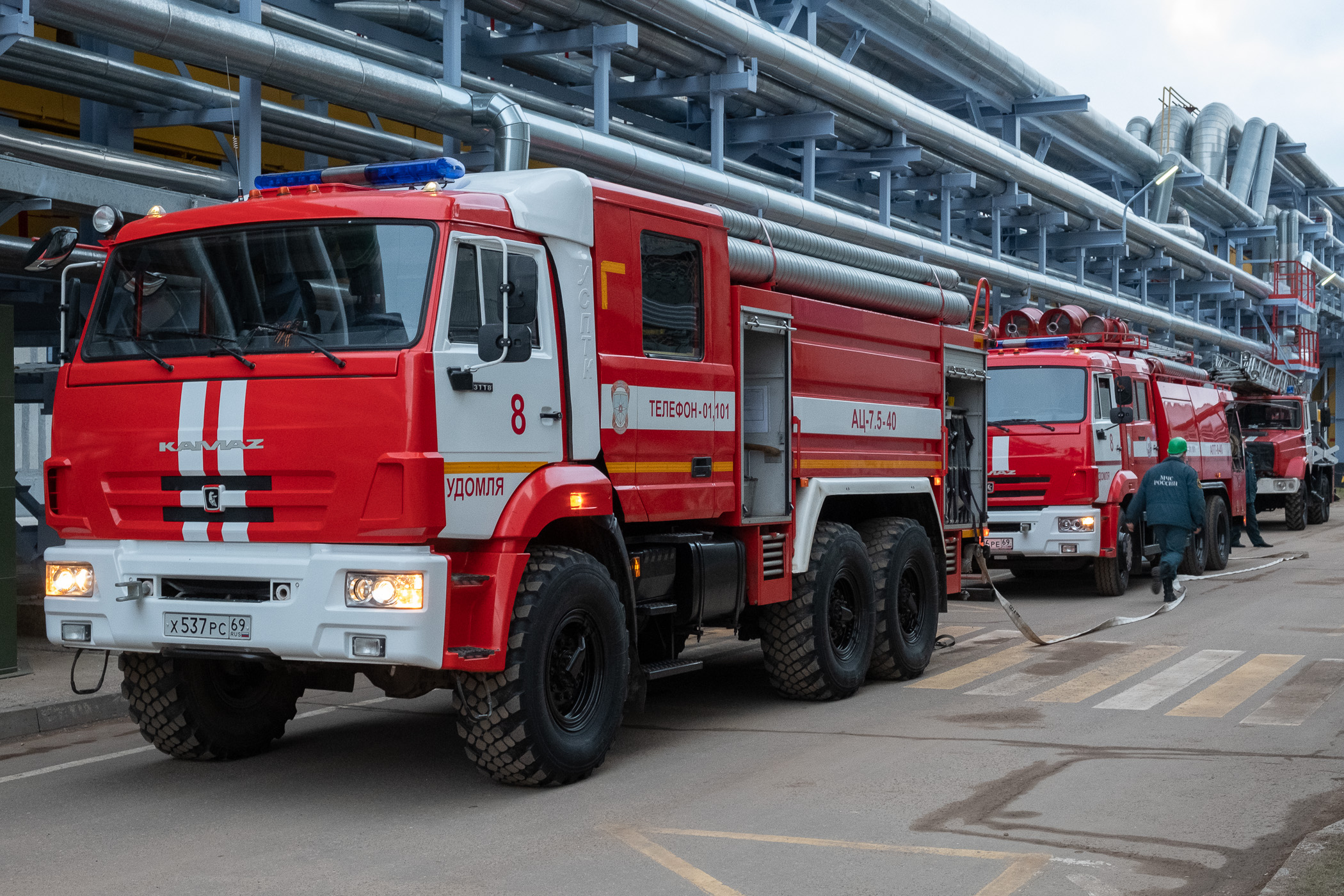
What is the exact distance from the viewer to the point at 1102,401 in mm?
16500

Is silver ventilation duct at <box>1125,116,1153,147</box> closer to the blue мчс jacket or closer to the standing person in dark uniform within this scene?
the standing person in dark uniform

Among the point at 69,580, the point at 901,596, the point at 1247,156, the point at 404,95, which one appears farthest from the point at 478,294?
the point at 1247,156

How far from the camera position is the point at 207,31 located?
33.5 ft

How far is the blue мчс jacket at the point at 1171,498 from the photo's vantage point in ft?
51.5

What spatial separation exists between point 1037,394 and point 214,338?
1182 centimetres

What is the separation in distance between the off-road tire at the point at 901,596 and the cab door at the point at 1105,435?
591 centimetres

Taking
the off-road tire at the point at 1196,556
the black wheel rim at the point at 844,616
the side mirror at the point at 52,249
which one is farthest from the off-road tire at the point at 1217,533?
the side mirror at the point at 52,249

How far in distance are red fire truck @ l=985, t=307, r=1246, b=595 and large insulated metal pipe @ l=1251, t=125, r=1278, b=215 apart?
39.2 m

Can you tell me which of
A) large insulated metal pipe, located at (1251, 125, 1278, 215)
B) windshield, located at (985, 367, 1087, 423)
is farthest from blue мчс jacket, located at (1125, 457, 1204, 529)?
large insulated metal pipe, located at (1251, 125, 1278, 215)

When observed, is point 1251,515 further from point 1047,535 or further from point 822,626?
point 822,626

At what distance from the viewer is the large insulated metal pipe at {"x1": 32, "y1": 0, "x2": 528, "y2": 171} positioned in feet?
31.7

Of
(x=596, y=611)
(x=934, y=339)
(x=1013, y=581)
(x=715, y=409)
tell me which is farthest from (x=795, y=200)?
(x=596, y=611)

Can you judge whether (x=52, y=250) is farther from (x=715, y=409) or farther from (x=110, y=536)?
(x=715, y=409)

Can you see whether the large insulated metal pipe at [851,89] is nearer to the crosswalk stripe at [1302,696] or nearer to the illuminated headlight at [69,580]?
the illuminated headlight at [69,580]
